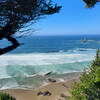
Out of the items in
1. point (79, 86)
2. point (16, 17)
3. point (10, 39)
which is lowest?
point (79, 86)

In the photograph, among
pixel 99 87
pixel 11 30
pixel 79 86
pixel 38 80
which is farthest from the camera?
pixel 38 80

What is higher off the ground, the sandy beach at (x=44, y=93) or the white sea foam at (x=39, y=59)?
the sandy beach at (x=44, y=93)

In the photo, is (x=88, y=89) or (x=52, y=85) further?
(x=52, y=85)

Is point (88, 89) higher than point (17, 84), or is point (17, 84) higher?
point (88, 89)

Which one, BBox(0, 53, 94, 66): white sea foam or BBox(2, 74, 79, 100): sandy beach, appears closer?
BBox(2, 74, 79, 100): sandy beach

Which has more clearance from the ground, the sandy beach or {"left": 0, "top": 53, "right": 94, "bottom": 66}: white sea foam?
the sandy beach

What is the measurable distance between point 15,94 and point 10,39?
296 inches

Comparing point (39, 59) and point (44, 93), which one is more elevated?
point (44, 93)

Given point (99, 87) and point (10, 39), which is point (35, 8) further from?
point (99, 87)

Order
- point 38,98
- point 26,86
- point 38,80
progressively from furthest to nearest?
point 38,80
point 26,86
point 38,98

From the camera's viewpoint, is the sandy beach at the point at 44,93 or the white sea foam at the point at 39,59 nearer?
the sandy beach at the point at 44,93

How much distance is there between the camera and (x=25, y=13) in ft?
15.6

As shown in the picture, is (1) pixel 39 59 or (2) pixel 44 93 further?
(1) pixel 39 59

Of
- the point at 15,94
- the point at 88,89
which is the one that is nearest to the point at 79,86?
the point at 88,89
